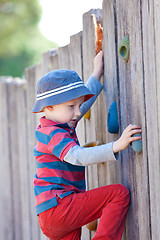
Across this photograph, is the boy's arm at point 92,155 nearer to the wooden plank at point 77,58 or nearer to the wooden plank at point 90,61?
the wooden plank at point 90,61

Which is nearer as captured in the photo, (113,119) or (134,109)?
(134,109)

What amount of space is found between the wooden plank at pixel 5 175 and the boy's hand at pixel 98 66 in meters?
2.50

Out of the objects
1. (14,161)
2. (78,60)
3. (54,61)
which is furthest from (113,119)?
(14,161)

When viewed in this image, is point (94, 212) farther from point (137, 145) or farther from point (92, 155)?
point (137, 145)

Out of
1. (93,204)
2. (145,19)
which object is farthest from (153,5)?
(93,204)

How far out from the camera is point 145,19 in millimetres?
1911

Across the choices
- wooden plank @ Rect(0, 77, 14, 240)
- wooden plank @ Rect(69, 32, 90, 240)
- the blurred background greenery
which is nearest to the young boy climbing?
wooden plank @ Rect(69, 32, 90, 240)

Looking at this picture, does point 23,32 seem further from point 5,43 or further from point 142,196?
point 142,196

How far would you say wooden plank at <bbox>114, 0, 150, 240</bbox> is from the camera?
6.58 feet

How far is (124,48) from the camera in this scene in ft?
7.16

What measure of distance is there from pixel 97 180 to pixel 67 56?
3.47ft

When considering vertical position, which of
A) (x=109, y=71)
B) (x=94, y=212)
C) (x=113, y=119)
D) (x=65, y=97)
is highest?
(x=109, y=71)

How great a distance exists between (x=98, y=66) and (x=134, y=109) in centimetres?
57

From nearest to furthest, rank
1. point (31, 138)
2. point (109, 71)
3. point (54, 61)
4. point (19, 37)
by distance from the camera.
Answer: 1. point (109, 71)
2. point (54, 61)
3. point (31, 138)
4. point (19, 37)
